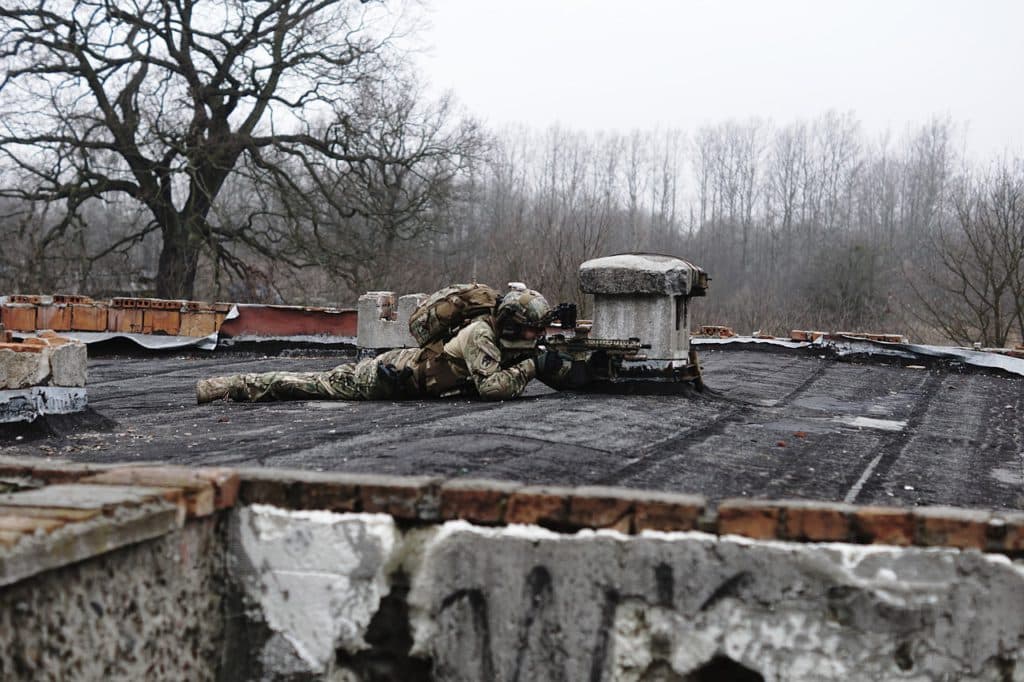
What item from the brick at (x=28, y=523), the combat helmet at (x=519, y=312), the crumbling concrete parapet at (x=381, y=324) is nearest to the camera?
the brick at (x=28, y=523)

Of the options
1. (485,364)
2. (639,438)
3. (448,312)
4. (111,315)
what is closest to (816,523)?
(639,438)

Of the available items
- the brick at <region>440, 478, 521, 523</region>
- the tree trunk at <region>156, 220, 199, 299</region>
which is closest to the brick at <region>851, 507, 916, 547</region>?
the brick at <region>440, 478, 521, 523</region>

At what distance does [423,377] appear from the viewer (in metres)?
7.02

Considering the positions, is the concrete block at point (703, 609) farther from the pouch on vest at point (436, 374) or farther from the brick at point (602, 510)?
the pouch on vest at point (436, 374)

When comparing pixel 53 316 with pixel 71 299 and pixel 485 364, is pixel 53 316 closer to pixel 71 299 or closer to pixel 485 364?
pixel 71 299

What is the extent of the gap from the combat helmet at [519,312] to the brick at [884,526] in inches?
169

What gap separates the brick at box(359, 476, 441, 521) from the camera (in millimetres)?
2869

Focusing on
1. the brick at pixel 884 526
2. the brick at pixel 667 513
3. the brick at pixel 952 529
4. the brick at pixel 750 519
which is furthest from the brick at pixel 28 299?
the brick at pixel 952 529

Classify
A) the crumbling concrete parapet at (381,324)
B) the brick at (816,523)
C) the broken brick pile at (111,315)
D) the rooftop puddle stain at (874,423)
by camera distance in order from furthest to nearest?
1. the broken brick pile at (111,315)
2. the crumbling concrete parapet at (381,324)
3. the rooftop puddle stain at (874,423)
4. the brick at (816,523)

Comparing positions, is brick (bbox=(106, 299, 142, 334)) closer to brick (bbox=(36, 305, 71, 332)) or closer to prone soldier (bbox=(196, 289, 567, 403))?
brick (bbox=(36, 305, 71, 332))

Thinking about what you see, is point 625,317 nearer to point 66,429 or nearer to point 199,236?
point 66,429

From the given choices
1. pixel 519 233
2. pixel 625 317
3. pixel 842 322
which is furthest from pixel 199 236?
pixel 842 322

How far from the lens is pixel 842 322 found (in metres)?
27.1

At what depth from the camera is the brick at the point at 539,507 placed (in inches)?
110
